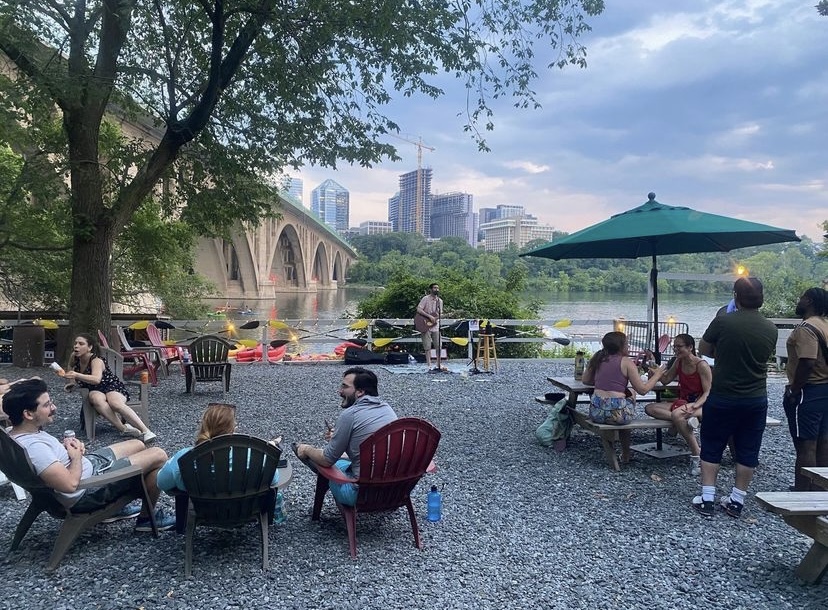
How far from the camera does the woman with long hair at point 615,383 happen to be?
4703 mm

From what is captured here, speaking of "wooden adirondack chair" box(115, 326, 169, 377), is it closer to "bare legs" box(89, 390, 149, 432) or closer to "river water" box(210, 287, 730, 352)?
"bare legs" box(89, 390, 149, 432)

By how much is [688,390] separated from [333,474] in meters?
3.20

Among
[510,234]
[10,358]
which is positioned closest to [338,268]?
[510,234]

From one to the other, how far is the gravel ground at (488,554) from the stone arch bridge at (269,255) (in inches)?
1050

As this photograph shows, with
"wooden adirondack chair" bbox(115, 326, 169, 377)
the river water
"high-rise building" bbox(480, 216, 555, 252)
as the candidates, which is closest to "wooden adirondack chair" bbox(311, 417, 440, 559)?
"wooden adirondack chair" bbox(115, 326, 169, 377)

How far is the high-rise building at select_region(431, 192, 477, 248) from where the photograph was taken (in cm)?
11688

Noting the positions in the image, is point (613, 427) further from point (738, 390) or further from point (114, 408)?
point (114, 408)

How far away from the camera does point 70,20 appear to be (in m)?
8.55

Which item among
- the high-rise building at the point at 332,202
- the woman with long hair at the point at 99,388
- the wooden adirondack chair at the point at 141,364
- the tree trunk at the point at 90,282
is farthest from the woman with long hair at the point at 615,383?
the high-rise building at the point at 332,202

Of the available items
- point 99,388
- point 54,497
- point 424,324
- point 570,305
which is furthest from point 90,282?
point 570,305

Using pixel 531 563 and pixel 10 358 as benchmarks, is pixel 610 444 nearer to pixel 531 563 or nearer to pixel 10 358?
pixel 531 563

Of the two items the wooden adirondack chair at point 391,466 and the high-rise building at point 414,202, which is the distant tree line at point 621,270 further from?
the high-rise building at point 414,202

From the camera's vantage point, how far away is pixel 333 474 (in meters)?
3.40

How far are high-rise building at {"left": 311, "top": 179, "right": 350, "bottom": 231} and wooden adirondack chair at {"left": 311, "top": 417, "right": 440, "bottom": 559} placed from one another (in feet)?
379
